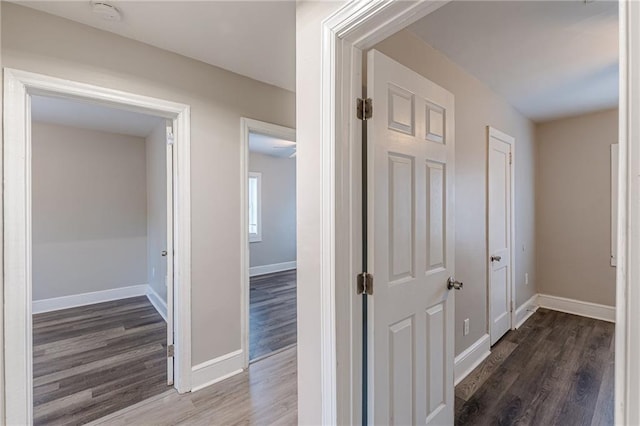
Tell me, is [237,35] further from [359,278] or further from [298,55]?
[359,278]

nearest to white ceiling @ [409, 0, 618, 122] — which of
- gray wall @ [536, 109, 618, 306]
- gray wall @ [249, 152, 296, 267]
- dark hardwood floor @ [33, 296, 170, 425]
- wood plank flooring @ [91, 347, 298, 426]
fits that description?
gray wall @ [536, 109, 618, 306]

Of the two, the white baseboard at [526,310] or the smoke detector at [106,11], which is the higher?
the smoke detector at [106,11]

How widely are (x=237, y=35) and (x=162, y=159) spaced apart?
233 cm

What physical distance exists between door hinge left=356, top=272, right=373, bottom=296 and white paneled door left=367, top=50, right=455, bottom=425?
0.02 metres

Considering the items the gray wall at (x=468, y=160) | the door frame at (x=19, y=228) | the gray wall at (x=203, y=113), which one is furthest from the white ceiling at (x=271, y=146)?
the door frame at (x=19, y=228)

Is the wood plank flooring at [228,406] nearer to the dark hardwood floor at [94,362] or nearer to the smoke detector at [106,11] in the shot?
the dark hardwood floor at [94,362]

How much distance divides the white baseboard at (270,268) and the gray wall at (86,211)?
6.22 feet

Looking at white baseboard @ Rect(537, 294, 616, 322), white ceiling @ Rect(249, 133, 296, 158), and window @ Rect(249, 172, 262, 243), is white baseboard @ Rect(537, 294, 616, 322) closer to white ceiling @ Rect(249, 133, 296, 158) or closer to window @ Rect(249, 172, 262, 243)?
white ceiling @ Rect(249, 133, 296, 158)

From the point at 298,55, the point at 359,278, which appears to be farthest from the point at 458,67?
the point at 359,278

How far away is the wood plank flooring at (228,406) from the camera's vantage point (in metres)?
1.86

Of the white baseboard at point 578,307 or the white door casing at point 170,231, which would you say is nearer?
the white door casing at point 170,231

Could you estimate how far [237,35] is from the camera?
6.09 feet

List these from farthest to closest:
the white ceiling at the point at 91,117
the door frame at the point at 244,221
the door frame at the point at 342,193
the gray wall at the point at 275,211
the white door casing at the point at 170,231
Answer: the gray wall at the point at 275,211
the white ceiling at the point at 91,117
the door frame at the point at 244,221
the white door casing at the point at 170,231
the door frame at the point at 342,193

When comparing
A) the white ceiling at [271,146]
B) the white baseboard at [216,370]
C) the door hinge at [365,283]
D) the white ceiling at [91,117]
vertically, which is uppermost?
the white ceiling at [271,146]
